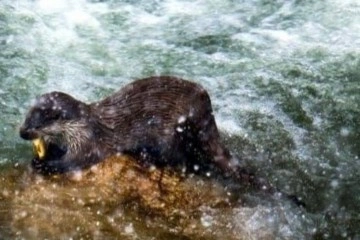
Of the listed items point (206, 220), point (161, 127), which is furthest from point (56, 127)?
point (206, 220)

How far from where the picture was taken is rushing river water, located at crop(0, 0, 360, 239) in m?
4.39

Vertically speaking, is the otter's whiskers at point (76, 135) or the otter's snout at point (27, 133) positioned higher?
the otter's snout at point (27, 133)

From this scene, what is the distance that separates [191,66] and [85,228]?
2805mm

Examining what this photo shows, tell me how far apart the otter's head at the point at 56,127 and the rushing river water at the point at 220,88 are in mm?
183

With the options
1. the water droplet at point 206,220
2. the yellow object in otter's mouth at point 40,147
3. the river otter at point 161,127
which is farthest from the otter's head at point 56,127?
the water droplet at point 206,220

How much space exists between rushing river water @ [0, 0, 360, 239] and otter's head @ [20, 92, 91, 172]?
0.60ft

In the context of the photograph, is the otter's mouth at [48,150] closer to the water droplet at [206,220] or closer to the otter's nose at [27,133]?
the otter's nose at [27,133]

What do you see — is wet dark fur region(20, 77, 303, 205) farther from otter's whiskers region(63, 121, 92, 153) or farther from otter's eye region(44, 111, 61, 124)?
otter's eye region(44, 111, 61, 124)

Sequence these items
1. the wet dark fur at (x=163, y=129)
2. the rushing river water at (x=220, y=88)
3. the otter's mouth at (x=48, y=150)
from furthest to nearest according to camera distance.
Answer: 1. the wet dark fur at (x=163, y=129)
2. the otter's mouth at (x=48, y=150)
3. the rushing river water at (x=220, y=88)

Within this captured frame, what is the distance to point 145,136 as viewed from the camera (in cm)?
489

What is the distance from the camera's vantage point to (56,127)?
446 centimetres

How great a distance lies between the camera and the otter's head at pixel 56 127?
4340mm

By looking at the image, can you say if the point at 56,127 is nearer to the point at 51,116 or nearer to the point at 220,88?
the point at 51,116

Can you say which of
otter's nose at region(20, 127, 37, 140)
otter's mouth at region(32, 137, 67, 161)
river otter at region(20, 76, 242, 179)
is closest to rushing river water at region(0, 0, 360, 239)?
otter's mouth at region(32, 137, 67, 161)
